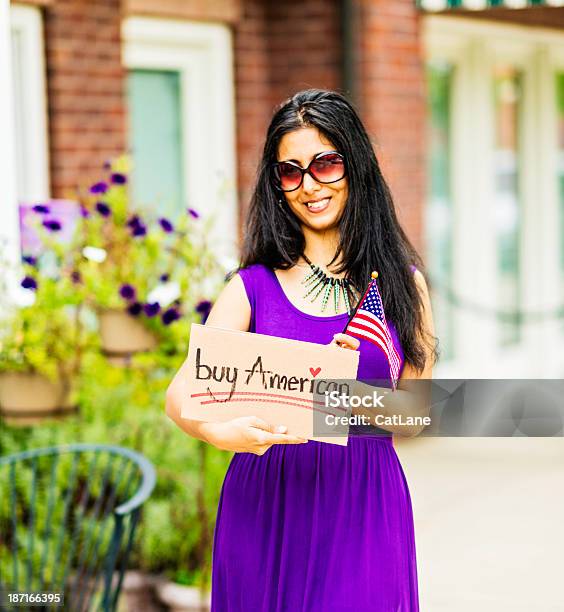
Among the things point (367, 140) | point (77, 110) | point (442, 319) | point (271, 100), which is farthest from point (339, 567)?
point (442, 319)

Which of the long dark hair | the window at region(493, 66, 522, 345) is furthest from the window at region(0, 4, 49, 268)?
the window at region(493, 66, 522, 345)

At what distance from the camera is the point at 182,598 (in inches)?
151

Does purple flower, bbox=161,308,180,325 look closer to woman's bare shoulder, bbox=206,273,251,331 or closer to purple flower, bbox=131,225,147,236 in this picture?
purple flower, bbox=131,225,147,236

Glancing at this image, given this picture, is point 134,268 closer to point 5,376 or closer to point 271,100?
point 5,376

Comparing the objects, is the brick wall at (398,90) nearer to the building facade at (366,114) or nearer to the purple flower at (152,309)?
the building facade at (366,114)

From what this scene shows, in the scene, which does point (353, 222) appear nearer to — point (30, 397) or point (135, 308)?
point (135, 308)

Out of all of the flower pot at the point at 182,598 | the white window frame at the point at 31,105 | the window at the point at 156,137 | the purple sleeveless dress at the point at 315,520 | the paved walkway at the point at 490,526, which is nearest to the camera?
the purple sleeveless dress at the point at 315,520

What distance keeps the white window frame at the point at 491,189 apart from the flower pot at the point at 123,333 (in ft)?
13.2

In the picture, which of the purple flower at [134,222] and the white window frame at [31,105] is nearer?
the purple flower at [134,222]

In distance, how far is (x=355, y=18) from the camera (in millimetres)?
6250

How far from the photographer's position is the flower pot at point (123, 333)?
3738 millimetres

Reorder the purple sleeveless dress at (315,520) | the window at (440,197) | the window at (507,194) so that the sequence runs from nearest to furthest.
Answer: the purple sleeveless dress at (315,520) < the window at (440,197) < the window at (507,194)

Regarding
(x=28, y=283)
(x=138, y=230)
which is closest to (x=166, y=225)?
(x=138, y=230)

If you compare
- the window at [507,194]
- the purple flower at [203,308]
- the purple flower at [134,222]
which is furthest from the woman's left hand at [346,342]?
the window at [507,194]
